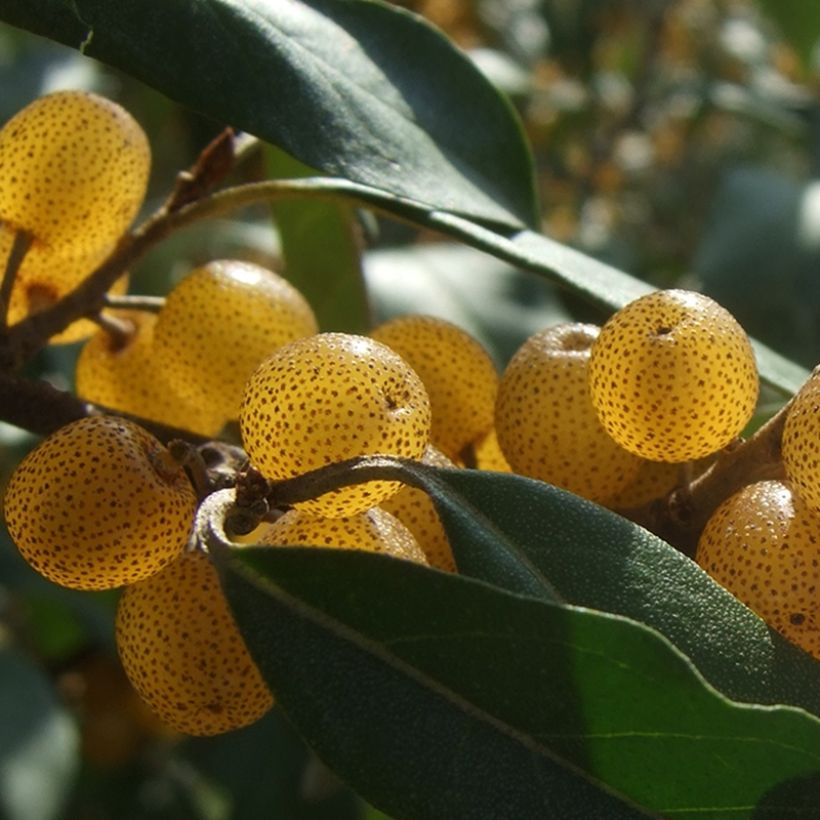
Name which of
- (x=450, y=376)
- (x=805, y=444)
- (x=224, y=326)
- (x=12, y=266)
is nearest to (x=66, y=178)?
(x=12, y=266)

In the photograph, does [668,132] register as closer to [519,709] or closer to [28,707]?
[28,707]

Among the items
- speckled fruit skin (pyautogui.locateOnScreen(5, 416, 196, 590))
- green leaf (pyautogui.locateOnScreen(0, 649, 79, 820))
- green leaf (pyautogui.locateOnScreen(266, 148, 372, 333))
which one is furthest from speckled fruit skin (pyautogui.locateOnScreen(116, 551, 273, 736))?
green leaf (pyautogui.locateOnScreen(0, 649, 79, 820))

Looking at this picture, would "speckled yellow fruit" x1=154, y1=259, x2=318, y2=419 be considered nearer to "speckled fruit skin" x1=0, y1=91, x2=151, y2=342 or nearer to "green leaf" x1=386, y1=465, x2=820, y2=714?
"speckled fruit skin" x1=0, y1=91, x2=151, y2=342

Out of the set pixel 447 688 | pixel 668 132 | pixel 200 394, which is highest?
pixel 447 688

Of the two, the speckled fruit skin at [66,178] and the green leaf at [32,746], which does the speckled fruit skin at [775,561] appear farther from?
the green leaf at [32,746]

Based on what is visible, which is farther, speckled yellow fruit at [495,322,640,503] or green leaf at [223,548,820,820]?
speckled yellow fruit at [495,322,640,503]

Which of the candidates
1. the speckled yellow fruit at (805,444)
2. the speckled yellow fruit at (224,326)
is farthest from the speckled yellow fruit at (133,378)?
the speckled yellow fruit at (805,444)

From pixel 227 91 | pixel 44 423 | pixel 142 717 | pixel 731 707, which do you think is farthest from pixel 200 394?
pixel 142 717
